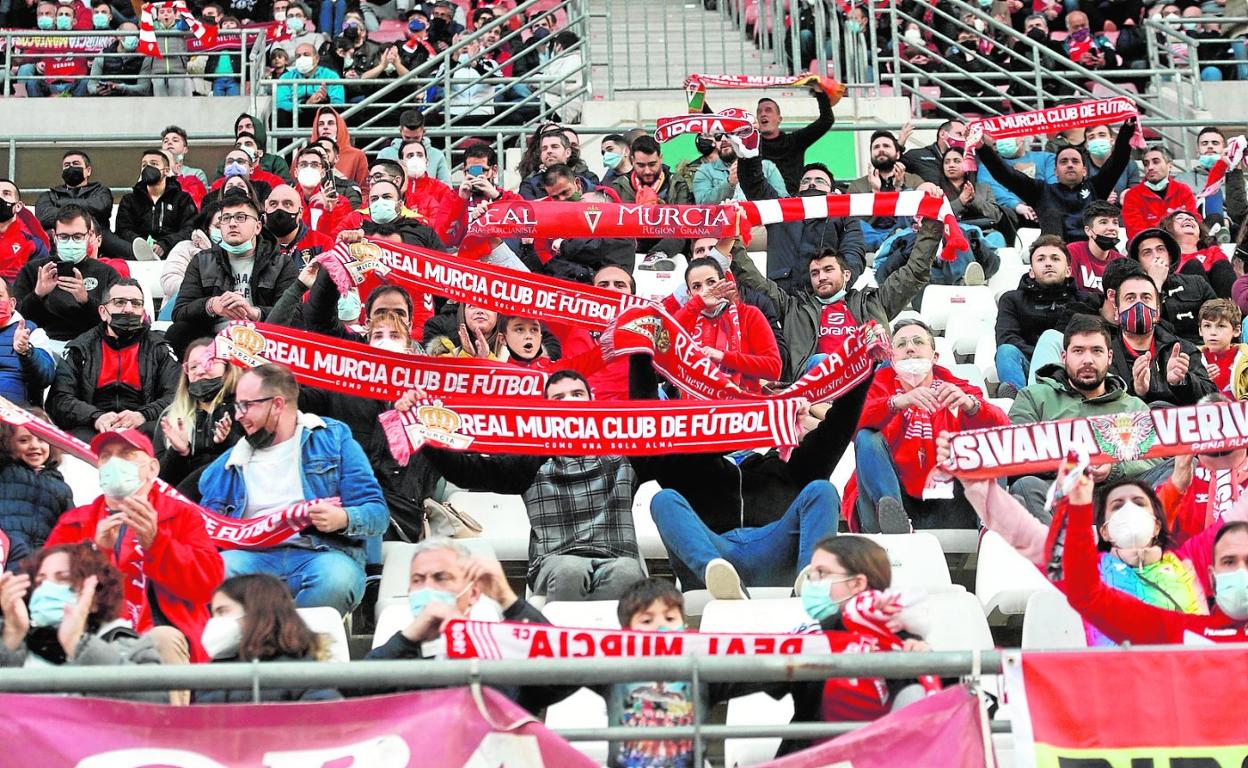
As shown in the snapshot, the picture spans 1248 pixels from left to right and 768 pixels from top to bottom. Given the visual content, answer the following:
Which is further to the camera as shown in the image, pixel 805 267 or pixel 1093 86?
pixel 1093 86

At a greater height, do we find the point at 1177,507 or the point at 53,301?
the point at 53,301

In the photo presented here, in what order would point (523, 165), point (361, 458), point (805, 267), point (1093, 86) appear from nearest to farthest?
point (361, 458) → point (805, 267) → point (523, 165) → point (1093, 86)

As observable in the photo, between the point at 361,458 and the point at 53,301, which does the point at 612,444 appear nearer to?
the point at 361,458

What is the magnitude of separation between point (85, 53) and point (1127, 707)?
13.1 meters

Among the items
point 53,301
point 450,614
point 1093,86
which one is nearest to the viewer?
point 450,614

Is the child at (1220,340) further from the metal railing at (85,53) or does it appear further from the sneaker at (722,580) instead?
the metal railing at (85,53)

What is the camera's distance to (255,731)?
537 centimetres

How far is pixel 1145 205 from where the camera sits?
12.7 m

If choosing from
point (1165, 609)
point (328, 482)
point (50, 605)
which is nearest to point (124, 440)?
point (328, 482)

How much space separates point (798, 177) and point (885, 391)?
485 cm

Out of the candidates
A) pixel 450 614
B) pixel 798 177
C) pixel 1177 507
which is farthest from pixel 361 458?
pixel 798 177

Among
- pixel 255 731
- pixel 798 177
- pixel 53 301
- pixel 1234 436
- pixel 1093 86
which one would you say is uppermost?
pixel 1093 86

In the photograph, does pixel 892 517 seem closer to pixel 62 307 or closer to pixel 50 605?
pixel 50 605

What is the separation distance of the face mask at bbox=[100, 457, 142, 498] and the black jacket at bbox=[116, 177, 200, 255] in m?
6.06
